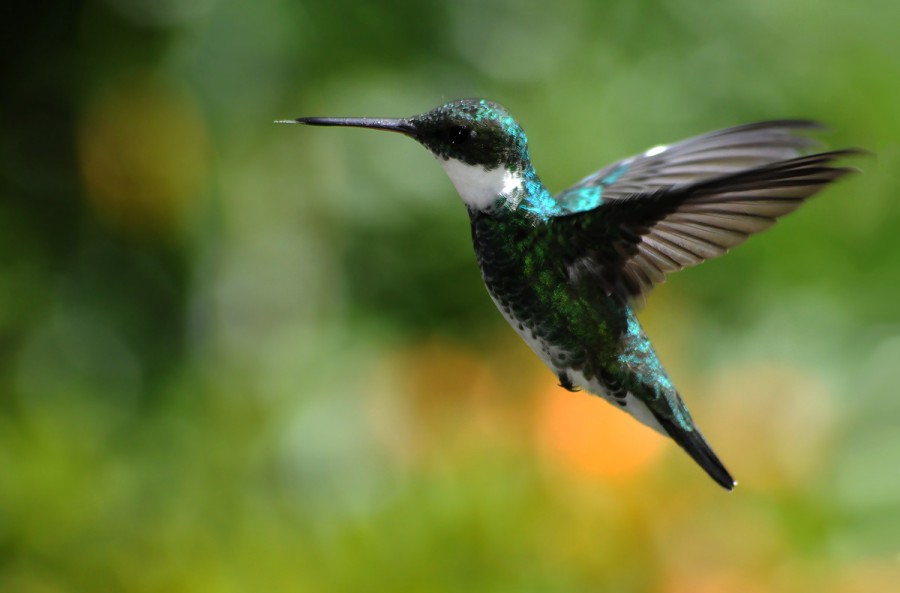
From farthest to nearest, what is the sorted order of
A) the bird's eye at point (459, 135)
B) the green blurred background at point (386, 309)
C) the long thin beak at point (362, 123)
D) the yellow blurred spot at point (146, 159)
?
the yellow blurred spot at point (146, 159)
the green blurred background at point (386, 309)
the bird's eye at point (459, 135)
the long thin beak at point (362, 123)

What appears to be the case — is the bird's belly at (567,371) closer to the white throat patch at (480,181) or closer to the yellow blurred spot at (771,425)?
the white throat patch at (480,181)

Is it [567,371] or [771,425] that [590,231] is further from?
[771,425]

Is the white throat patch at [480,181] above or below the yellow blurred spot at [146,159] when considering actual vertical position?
below

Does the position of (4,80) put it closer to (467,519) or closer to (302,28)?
(302,28)

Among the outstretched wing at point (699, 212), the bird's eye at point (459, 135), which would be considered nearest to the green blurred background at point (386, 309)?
the outstretched wing at point (699, 212)

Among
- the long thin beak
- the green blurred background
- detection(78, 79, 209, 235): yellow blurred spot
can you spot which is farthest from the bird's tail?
detection(78, 79, 209, 235): yellow blurred spot

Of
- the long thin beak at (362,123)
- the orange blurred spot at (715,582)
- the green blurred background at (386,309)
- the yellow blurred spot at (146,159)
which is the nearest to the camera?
the long thin beak at (362,123)

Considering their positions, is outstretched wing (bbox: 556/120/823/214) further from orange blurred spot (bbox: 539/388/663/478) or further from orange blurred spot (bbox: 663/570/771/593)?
orange blurred spot (bbox: 663/570/771/593)

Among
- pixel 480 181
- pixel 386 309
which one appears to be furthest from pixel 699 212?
pixel 386 309
